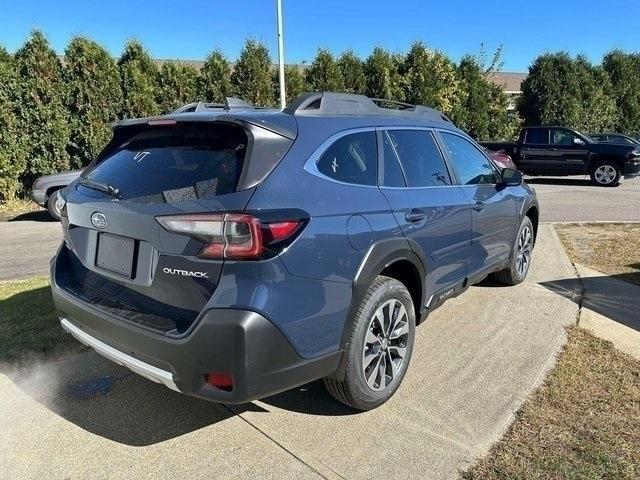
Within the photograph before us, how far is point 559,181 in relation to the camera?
60.5ft

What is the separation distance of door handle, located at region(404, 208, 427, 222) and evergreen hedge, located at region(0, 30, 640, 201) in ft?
36.2

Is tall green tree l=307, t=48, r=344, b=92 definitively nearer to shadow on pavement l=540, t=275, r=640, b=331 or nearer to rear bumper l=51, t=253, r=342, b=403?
shadow on pavement l=540, t=275, r=640, b=331

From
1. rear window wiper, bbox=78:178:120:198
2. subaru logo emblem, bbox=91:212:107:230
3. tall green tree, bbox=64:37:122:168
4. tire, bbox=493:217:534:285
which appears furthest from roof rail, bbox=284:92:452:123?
tall green tree, bbox=64:37:122:168

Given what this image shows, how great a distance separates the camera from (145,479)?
2.62m

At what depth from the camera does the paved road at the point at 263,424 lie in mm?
2725

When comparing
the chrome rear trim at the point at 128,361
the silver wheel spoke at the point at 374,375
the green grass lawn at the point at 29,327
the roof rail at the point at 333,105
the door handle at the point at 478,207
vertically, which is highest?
the roof rail at the point at 333,105

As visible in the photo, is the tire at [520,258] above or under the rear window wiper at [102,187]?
under

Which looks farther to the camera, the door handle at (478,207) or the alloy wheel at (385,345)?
the door handle at (478,207)

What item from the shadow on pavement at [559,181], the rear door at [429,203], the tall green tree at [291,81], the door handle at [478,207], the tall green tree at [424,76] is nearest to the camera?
the rear door at [429,203]

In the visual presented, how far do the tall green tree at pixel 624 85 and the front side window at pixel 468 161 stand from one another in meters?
28.8

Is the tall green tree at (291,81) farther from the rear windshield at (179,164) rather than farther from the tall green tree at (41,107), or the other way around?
the rear windshield at (179,164)

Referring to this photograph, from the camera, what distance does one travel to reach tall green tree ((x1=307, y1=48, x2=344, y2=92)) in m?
17.2

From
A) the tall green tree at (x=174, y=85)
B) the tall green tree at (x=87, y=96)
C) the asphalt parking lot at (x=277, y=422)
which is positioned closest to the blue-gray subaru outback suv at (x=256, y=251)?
the asphalt parking lot at (x=277, y=422)

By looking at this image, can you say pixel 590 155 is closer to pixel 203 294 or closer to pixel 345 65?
pixel 345 65
